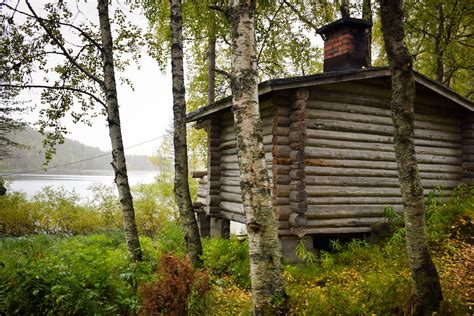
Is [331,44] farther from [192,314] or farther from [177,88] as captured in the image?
[192,314]

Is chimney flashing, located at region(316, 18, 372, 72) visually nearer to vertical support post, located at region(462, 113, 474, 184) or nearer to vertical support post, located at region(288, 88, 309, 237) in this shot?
vertical support post, located at region(288, 88, 309, 237)

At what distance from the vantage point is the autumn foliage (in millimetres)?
3658

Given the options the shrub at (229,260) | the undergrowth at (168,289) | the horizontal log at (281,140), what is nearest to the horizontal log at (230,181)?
the shrub at (229,260)

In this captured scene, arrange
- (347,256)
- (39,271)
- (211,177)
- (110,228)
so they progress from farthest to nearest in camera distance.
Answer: (110,228) < (211,177) < (347,256) < (39,271)

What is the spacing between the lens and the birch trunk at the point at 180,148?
23.7 feet

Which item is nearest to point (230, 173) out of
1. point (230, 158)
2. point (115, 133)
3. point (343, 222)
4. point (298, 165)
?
point (230, 158)

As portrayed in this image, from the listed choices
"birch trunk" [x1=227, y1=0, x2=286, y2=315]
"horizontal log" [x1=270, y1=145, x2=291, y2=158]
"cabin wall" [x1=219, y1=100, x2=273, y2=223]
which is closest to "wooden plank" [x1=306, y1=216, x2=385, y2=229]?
"horizontal log" [x1=270, y1=145, x2=291, y2=158]

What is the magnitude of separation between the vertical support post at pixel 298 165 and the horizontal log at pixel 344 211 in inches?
13.4

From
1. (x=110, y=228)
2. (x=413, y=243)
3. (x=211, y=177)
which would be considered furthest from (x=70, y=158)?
(x=413, y=243)

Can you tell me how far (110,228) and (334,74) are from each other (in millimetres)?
16842

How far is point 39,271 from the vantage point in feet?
13.3

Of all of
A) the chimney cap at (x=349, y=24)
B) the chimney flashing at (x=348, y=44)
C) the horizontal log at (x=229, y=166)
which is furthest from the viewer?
the horizontal log at (x=229, y=166)

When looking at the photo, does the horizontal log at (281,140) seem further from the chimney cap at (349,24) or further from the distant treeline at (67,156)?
the distant treeline at (67,156)

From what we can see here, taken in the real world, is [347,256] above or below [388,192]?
below
